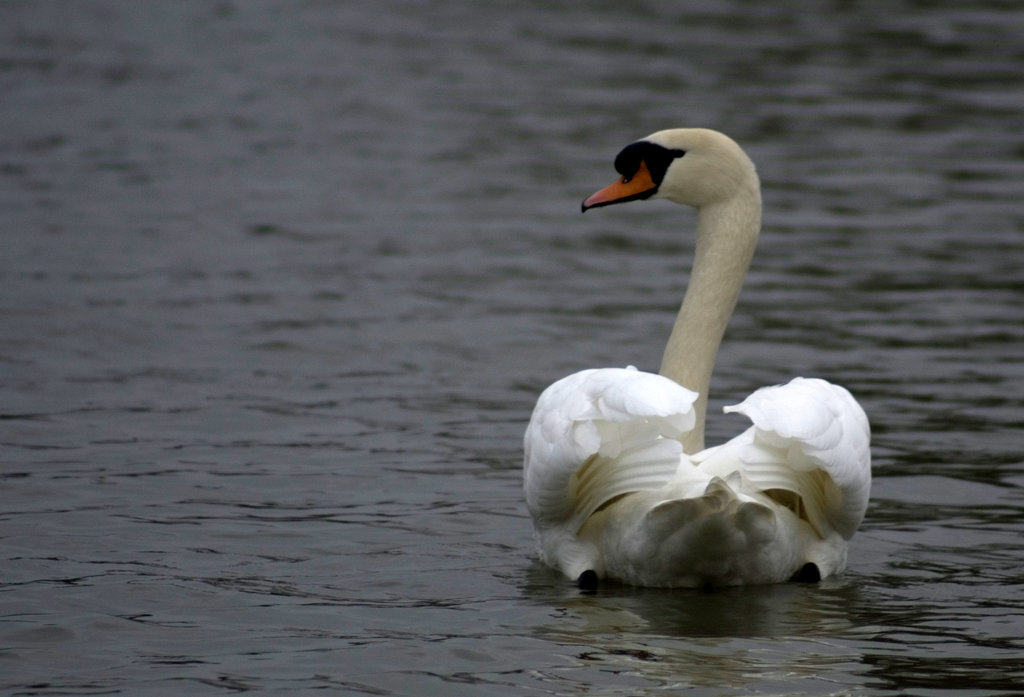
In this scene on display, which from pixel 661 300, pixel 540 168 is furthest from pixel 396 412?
pixel 540 168

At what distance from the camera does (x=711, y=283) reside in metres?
7.33

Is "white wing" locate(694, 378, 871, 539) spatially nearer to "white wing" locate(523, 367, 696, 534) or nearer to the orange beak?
"white wing" locate(523, 367, 696, 534)

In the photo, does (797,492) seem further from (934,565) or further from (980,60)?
(980,60)

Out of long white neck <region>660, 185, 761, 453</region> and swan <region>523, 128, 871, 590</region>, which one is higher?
long white neck <region>660, 185, 761, 453</region>

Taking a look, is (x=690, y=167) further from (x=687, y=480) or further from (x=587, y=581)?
(x=587, y=581)

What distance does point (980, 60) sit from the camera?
2366 centimetres

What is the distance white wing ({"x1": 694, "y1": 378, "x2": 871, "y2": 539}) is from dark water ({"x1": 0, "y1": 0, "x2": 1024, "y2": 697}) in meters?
0.43

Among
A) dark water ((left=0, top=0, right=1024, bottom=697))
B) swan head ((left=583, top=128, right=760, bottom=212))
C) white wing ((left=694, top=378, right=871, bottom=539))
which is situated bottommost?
dark water ((left=0, top=0, right=1024, bottom=697))

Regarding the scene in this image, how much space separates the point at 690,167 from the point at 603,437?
1.56 m

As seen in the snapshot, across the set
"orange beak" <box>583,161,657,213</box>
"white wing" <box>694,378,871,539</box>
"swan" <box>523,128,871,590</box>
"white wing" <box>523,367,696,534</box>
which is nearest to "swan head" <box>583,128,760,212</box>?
"orange beak" <box>583,161,657,213</box>

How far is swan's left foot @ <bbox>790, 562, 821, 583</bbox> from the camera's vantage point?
6777 millimetres

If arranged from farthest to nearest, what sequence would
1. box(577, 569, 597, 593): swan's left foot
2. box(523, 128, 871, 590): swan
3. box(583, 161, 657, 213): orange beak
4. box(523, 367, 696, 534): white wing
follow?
box(583, 161, 657, 213): orange beak < box(577, 569, 597, 593): swan's left foot < box(523, 128, 871, 590): swan < box(523, 367, 696, 534): white wing

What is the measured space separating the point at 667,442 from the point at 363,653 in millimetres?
1235

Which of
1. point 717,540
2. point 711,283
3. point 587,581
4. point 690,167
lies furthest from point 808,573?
point 690,167
